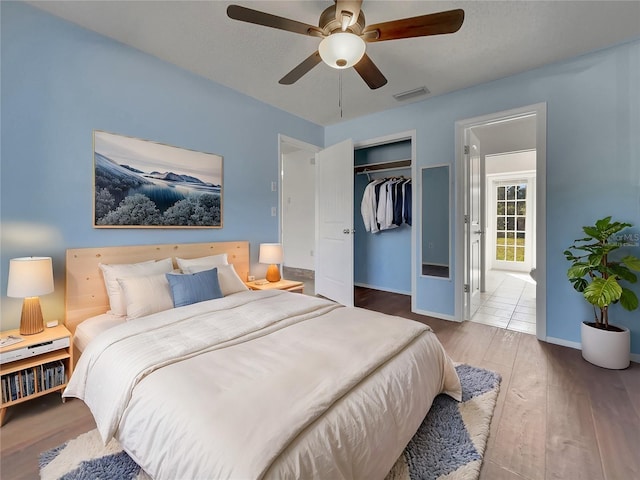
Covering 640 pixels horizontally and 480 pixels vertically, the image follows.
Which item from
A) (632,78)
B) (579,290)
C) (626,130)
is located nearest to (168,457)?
(579,290)

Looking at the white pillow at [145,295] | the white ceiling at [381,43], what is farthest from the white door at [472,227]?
the white pillow at [145,295]

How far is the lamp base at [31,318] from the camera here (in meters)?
1.83

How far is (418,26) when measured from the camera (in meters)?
1.58

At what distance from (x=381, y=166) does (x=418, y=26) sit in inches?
127

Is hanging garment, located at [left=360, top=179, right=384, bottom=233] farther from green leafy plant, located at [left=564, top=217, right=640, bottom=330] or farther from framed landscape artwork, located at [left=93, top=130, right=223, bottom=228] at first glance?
green leafy plant, located at [left=564, top=217, right=640, bottom=330]

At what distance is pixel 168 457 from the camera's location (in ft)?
3.15

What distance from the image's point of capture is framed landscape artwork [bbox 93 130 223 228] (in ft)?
7.63

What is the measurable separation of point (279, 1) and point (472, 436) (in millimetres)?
2858

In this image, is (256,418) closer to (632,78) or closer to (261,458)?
(261,458)

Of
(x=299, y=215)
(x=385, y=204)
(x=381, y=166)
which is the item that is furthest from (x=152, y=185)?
(x=299, y=215)

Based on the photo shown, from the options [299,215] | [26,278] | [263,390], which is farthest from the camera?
[299,215]

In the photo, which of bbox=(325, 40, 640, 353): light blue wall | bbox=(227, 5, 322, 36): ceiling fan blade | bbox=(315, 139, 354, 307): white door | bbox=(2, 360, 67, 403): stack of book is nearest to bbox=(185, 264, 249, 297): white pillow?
bbox=(2, 360, 67, 403): stack of book

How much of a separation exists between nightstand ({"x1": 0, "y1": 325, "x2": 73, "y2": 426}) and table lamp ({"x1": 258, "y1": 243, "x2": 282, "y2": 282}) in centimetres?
175

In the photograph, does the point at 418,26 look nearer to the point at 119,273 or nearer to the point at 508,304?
the point at 119,273
